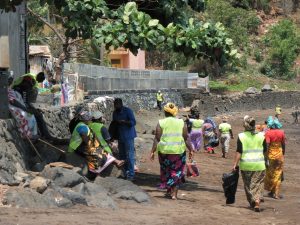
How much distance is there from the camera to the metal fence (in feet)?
96.4

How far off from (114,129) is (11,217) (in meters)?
5.12

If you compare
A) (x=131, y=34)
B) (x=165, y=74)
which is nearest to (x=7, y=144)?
(x=131, y=34)

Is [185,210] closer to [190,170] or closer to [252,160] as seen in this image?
[252,160]

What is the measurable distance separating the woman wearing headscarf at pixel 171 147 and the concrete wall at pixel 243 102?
3311 cm

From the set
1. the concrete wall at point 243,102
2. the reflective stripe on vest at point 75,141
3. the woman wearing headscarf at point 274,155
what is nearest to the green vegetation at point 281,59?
the concrete wall at point 243,102

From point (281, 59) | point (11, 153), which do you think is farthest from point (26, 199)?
point (281, 59)

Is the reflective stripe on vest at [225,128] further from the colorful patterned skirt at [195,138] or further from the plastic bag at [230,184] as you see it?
the plastic bag at [230,184]

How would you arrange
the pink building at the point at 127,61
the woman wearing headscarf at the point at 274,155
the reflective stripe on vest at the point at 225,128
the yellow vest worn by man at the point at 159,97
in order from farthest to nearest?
the pink building at the point at 127,61 → the yellow vest worn by man at the point at 159,97 → the reflective stripe on vest at the point at 225,128 → the woman wearing headscarf at the point at 274,155

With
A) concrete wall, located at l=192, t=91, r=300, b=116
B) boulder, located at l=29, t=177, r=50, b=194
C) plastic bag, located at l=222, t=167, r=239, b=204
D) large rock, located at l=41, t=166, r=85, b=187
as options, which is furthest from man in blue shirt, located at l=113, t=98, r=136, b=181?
concrete wall, located at l=192, t=91, r=300, b=116

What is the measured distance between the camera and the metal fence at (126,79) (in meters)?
29.4

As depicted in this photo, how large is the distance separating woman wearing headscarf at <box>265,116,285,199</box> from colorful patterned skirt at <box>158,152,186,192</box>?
7.43 ft

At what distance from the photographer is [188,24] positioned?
13.5 meters

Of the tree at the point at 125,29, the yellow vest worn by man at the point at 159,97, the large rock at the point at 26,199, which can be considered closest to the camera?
the large rock at the point at 26,199

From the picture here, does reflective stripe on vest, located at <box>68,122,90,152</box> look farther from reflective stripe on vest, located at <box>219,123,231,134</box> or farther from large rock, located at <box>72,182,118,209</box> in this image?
reflective stripe on vest, located at <box>219,123,231,134</box>
